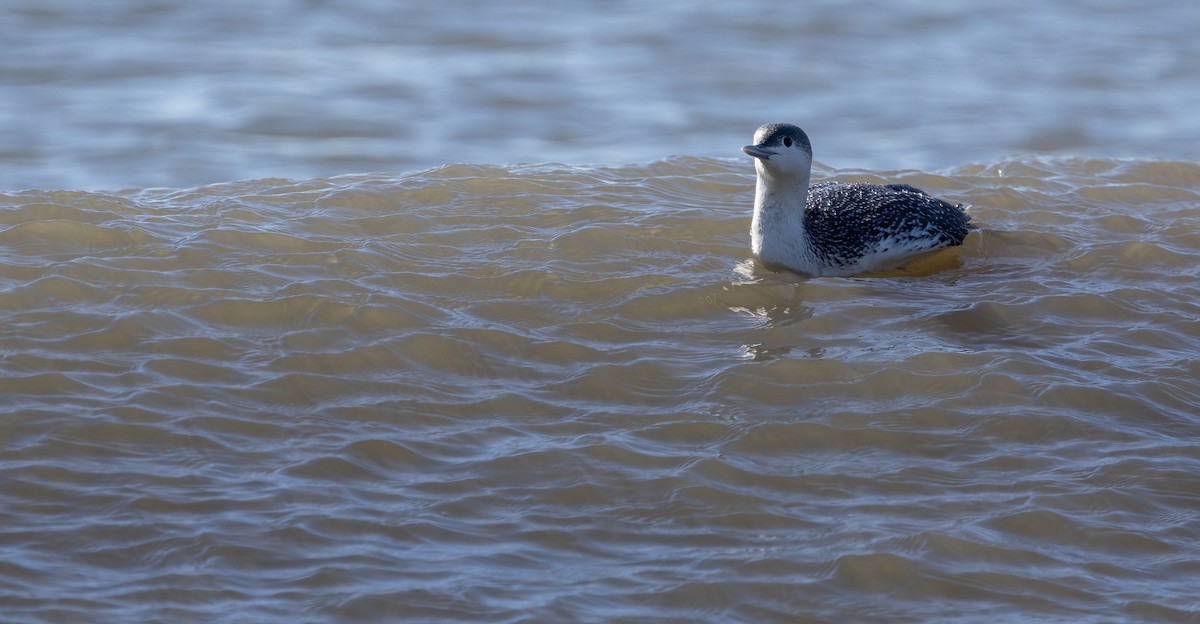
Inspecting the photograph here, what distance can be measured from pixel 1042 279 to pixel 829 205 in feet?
5.24

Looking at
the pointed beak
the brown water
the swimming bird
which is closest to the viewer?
the brown water

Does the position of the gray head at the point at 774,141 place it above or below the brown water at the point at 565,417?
above

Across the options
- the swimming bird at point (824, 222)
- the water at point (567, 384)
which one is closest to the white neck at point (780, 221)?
the swimming bird at point (824, 222)

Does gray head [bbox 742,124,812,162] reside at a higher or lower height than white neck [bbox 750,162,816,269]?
higher

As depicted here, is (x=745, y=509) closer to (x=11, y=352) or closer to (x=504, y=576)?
(x=504, y=576)

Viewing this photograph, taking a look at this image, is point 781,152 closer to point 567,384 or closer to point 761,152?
point 761,152

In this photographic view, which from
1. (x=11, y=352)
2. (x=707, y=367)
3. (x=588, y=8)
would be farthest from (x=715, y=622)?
(x=588, y=8)

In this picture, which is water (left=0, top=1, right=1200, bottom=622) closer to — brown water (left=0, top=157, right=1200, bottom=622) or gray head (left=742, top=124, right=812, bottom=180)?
brown water (left=0, top=157, right=1200, bottom=622)

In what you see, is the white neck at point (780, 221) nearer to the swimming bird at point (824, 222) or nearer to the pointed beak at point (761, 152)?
the swimming bird at point (824, 222)

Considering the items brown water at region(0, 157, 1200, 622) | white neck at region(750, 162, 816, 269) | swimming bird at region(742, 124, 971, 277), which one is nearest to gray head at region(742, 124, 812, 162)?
swimming bird at region(742, 124, 971, 277)

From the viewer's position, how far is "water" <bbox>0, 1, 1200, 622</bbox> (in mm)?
6133

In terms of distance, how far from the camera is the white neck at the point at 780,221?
9.69 meters

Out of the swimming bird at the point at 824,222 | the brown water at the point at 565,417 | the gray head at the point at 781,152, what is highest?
the gray head at the point at 781,152

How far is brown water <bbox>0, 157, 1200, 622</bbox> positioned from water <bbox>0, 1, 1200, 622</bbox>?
0.02 m
